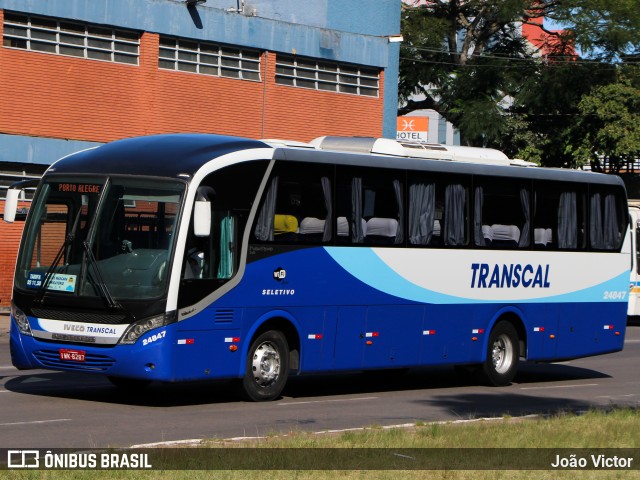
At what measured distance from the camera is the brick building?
106 ft

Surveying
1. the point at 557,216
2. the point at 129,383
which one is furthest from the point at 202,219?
the point at 557,216

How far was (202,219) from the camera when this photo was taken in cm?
1450

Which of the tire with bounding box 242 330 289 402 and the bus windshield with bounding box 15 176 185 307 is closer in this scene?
the bus windshield with bounding box 15 176 185 307

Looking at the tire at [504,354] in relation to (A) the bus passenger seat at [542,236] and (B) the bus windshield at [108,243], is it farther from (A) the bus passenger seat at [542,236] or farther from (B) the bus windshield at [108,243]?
(B) the bus windshield at [108,243]

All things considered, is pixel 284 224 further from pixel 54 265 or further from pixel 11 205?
pixel 11 205

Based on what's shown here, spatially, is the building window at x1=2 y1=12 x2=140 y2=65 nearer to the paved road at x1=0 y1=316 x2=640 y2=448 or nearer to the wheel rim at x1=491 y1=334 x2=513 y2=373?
the paved road at x1=0 y1=316 x2=640 y2=448

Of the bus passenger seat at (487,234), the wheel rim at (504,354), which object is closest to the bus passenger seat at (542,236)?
the bus passenger seat at (487,234)

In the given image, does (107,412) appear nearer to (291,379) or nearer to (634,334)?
(291,379)

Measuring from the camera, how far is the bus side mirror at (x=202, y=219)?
14.5 meters

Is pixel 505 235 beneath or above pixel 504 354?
above

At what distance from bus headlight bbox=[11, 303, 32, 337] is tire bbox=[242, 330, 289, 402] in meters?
2.58

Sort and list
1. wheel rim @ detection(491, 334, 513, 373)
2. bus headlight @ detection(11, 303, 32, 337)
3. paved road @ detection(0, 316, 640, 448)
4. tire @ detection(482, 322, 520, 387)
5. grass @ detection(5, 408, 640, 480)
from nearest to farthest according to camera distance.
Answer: grass @ detection(5, 408, 640, 480) → paved road @ detection(0, 316, 640, 448) → bus headlight @ detection(11, 303, 32, 337) → tire @ detection(482, 322, 520, 387) → wheel rim @ detection(491, 334, 513, 373)

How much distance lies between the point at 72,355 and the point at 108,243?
51.5 inches

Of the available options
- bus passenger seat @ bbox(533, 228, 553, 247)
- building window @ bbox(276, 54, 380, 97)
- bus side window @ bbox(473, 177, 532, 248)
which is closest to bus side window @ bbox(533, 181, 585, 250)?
bus passenger seat @ bbox(533, 228, 553, 247)
